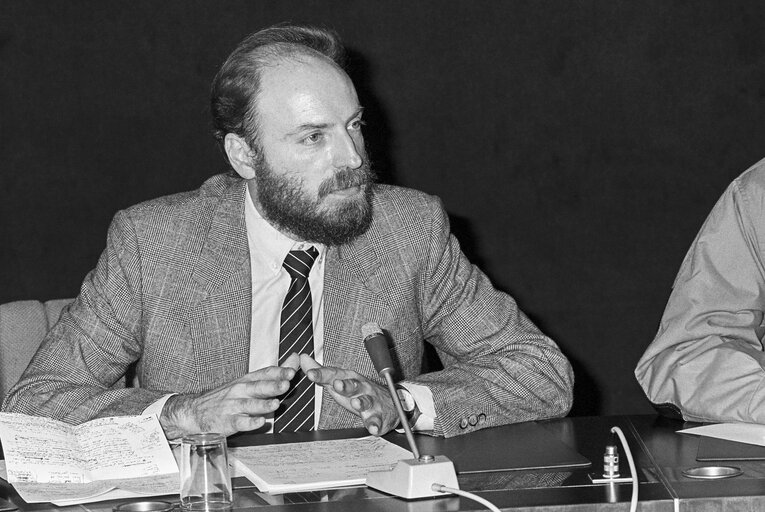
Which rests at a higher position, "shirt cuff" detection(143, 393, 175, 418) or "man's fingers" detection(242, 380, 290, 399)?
"man's fingers" detection(242, 380, 290, 399)

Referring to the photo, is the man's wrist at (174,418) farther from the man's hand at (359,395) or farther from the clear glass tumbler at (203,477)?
the clear glass tumbler at (203,477)

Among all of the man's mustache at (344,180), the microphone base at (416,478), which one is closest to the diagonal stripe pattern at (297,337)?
the man's mustache at (344,180)

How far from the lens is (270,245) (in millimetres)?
2285

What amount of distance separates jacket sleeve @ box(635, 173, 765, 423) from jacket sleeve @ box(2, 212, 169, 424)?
954 millimetres

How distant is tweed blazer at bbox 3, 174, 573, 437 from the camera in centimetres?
205

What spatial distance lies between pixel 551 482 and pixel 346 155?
2.89 ft

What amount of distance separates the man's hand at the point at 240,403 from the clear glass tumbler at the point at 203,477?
326mm

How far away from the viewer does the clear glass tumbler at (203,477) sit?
1414 mm

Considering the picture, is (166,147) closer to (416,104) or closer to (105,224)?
(105,224)

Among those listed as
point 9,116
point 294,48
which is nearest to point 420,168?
point 294,48

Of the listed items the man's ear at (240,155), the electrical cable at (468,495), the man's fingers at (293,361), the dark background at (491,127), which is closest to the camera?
the electrical cable at (468,495)

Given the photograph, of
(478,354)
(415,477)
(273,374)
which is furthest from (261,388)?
(478,354)

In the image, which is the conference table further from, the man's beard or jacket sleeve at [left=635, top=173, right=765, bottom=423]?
the man's beard

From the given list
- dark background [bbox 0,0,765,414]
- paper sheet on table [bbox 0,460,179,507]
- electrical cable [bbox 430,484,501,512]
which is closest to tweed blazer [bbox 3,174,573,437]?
paper sheet on table [bbox 0,460,179,507]
